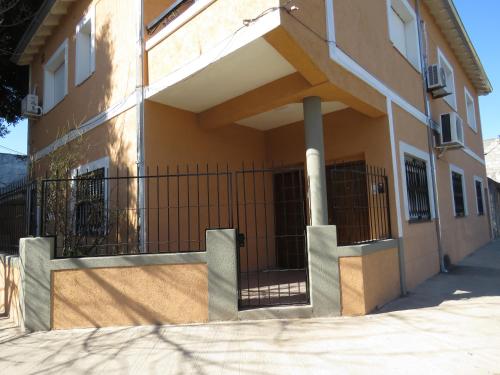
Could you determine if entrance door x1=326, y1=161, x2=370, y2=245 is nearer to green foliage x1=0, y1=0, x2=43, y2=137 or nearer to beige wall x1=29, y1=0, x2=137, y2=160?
beige wall x1=29, y1=0, x2=137, y2=160

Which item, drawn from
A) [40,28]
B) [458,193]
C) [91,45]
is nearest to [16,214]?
[91,45]

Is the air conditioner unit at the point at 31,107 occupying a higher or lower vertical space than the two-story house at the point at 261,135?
higher

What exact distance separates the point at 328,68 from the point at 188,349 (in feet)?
12.9

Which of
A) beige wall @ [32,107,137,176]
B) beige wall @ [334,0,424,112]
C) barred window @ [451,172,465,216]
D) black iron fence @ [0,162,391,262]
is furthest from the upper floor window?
beige wall @ [32,107,137,176]

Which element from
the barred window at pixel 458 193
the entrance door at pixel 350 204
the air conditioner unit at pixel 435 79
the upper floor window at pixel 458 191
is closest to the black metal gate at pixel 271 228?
the entrance door at pixel 350 204

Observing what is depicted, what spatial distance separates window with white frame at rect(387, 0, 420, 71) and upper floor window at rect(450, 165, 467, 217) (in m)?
3.56

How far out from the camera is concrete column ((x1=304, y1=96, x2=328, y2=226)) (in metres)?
5.41

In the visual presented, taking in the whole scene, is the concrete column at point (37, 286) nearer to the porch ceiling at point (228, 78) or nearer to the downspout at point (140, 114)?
the downspout at point (140, 114)

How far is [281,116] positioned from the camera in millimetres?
7547

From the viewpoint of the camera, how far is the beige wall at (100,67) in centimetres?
684

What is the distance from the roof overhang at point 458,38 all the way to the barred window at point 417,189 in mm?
4418

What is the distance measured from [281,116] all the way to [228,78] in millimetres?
2111

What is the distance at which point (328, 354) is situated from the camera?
381 cm

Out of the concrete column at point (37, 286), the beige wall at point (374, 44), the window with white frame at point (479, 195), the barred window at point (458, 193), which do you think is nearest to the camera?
the concrete column at point (37, 286)
